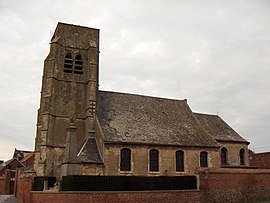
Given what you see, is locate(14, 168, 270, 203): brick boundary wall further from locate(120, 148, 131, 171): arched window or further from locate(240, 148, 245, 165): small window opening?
locate(240, 148, 245, 165): small window opening

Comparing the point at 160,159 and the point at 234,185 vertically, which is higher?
the point at 160,159

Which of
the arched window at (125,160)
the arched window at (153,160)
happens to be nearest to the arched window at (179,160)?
the arched window at (153,160)

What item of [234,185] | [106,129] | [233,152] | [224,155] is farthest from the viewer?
[233,152]

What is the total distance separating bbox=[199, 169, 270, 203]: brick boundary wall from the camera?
21.0 meters

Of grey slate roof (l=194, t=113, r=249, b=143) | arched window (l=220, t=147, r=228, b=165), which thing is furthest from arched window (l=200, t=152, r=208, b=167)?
arched window (l=220, t=147, r=228, b=165)

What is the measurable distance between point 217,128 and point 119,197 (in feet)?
57.1

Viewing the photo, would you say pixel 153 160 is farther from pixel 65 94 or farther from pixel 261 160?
pixel 261 160

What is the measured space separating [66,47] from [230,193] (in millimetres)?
19285

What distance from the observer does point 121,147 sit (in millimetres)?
25094

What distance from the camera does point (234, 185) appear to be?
72.8 feet

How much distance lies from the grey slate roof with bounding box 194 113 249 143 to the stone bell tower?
12.5 meters

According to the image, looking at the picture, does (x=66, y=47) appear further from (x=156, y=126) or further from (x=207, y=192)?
(x=207, y=192)

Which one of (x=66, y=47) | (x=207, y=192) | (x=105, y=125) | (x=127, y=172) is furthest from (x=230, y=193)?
(x=66, y=47)

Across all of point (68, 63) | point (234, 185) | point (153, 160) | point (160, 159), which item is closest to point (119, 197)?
point (153, 160)
